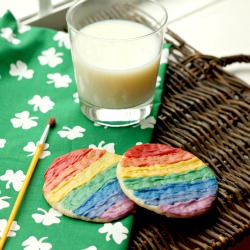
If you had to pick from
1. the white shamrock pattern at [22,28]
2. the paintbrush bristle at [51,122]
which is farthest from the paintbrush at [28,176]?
the white shamrock pattern at [22,28]

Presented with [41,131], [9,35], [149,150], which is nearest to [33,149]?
[41,131]

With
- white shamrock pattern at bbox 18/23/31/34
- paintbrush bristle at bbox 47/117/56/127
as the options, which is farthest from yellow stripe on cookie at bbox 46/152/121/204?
white shamrock pattern at bbox 18/23/31/34

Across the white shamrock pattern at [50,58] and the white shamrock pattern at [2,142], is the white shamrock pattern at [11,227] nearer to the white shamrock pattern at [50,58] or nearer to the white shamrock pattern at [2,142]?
the white shamrock pattern at [2,142]

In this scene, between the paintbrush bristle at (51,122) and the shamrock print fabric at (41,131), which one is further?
the paintbrush bristle at (51,122)

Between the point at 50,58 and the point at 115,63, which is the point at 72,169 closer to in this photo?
the point at 115,63

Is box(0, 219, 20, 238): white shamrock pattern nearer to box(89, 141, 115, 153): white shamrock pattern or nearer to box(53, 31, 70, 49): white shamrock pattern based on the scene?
box(89, 141, 115, 153): white shamrock pattern

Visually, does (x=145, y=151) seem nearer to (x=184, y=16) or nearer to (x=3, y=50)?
(x=3, y=50)

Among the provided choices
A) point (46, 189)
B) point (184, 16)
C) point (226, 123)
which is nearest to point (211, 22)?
point (184, 16)
